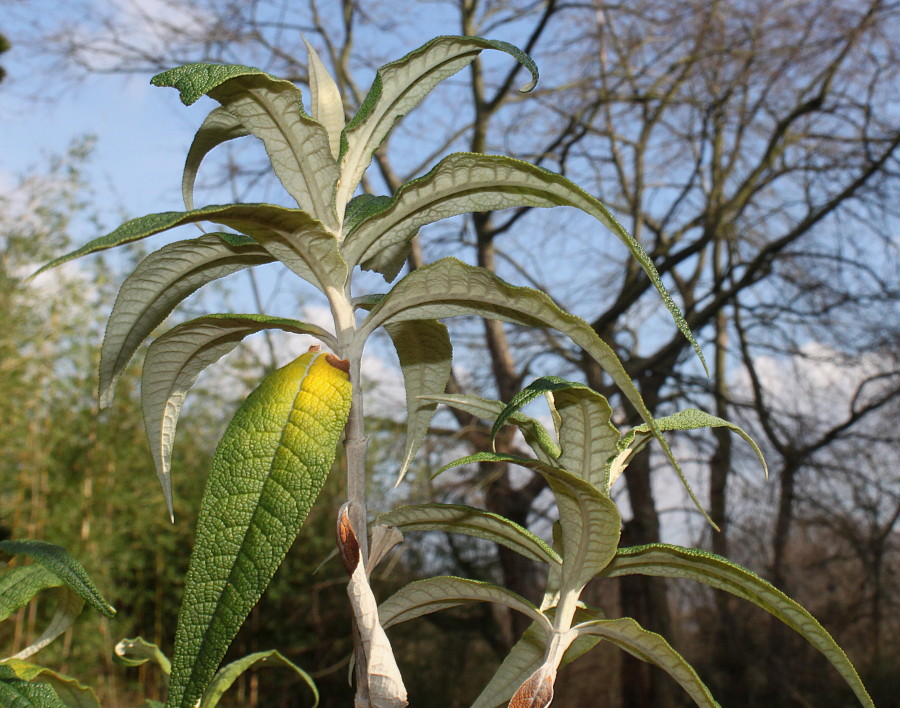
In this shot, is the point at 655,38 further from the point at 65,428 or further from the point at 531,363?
the point at 65,428

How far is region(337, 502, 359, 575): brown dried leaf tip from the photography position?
28cm

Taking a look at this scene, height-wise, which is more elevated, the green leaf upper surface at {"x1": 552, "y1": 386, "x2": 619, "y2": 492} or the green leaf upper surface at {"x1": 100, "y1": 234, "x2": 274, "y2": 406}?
the green leaf upper surface at {"x1": 100, "y1": 234, "x2": 274, "y2": 406}

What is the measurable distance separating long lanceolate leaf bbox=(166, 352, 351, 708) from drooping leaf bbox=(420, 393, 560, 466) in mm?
93

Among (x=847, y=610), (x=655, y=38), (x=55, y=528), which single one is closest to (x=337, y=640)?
(x=55, y=528)

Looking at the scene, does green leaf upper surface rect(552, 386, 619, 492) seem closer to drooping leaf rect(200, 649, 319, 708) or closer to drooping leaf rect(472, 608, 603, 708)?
drooping leaf rect(472, 608, 603, 708)

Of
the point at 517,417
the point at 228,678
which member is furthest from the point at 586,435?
the point at 228,678

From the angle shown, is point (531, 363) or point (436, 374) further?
point (531, 363)

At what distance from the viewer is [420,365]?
1.34ft

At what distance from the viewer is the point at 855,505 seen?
10.8 ft

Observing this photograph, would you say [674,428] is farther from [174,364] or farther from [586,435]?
[174,364]

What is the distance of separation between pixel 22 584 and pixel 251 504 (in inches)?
8.4

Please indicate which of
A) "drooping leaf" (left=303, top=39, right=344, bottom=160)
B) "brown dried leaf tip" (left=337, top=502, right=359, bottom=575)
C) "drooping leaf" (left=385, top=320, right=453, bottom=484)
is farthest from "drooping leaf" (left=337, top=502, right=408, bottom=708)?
"drooping leaf" (left=303, top=39, right=344, bottom=160)

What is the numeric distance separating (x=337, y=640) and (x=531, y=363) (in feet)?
6.44

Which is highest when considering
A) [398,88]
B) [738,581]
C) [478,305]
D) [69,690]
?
[398,88]
